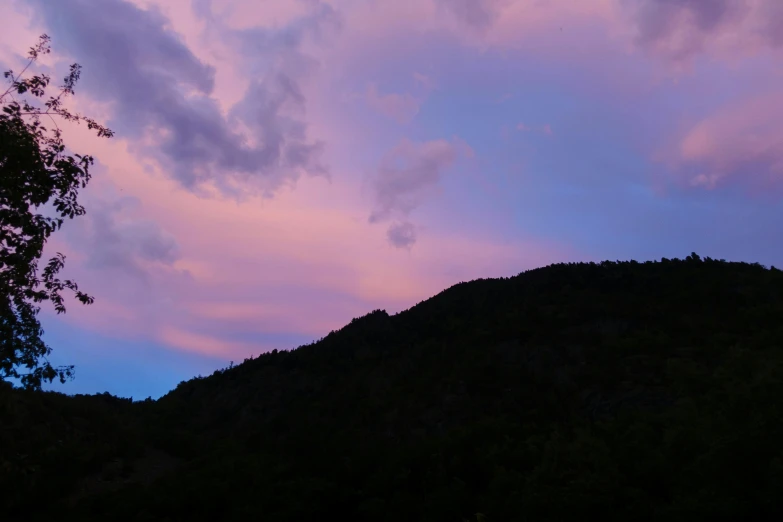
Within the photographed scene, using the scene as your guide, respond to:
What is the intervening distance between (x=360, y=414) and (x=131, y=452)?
1021cm

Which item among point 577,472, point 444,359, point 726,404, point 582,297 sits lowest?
point 577,472

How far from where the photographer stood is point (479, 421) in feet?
65.3

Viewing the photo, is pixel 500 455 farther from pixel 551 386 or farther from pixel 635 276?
pixel 635 276

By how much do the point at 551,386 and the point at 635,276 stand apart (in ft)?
41.9

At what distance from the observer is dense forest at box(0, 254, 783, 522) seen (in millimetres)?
9859

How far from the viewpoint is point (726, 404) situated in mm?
9039

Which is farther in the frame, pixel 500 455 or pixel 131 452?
pixel 131 452

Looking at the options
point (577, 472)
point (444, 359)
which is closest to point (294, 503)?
point (577, 472)

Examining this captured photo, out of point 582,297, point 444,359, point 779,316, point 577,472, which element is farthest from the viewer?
point 582,297

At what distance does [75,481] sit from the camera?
64.2 ft

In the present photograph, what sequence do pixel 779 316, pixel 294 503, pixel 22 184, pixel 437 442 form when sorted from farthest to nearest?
pixel 779 316 < pixel 437 442 < pixel 294 503 < pixel 22 184

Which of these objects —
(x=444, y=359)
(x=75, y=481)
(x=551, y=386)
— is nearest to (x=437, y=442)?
(x=551, y=386)

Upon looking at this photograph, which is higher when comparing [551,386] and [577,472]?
[551,386]

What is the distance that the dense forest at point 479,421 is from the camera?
9859mm
